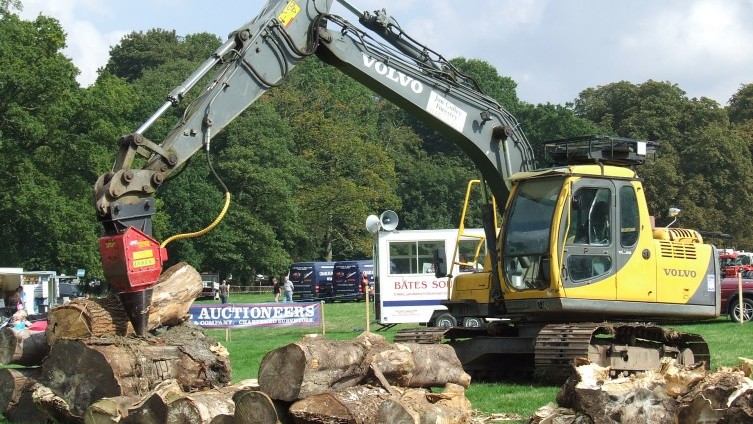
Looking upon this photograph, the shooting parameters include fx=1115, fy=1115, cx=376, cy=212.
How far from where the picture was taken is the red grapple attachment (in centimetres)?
1015

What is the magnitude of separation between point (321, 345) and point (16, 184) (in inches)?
1479

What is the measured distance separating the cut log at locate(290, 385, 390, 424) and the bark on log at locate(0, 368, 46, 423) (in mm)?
3582

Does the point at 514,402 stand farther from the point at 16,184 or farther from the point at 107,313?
the point at 16,184

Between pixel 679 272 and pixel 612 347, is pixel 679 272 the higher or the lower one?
the higher one

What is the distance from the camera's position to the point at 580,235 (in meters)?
13.6

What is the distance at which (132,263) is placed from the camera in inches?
401

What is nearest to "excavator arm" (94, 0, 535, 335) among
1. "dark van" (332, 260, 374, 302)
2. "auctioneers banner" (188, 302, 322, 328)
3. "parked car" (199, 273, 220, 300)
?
"auctioneers banner" (188, 302, 322, 328)

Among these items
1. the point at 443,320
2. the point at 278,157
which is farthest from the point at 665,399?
the point at 278,157

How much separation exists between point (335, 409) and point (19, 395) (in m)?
4.31

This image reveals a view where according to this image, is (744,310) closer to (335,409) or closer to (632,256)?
(632,256)

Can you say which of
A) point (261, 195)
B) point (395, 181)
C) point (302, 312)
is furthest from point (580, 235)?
point (395, 181)

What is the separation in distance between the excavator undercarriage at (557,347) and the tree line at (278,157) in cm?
3267

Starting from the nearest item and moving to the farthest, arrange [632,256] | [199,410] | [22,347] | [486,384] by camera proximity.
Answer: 1. [199,410]
2. [22,347]
3. [632,256]
4. [486,384]

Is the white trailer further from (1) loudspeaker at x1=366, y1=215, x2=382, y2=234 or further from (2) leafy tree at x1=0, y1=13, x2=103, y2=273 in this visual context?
(2) leafy tree at x1=0, y1=13, x2=103, y2=273
